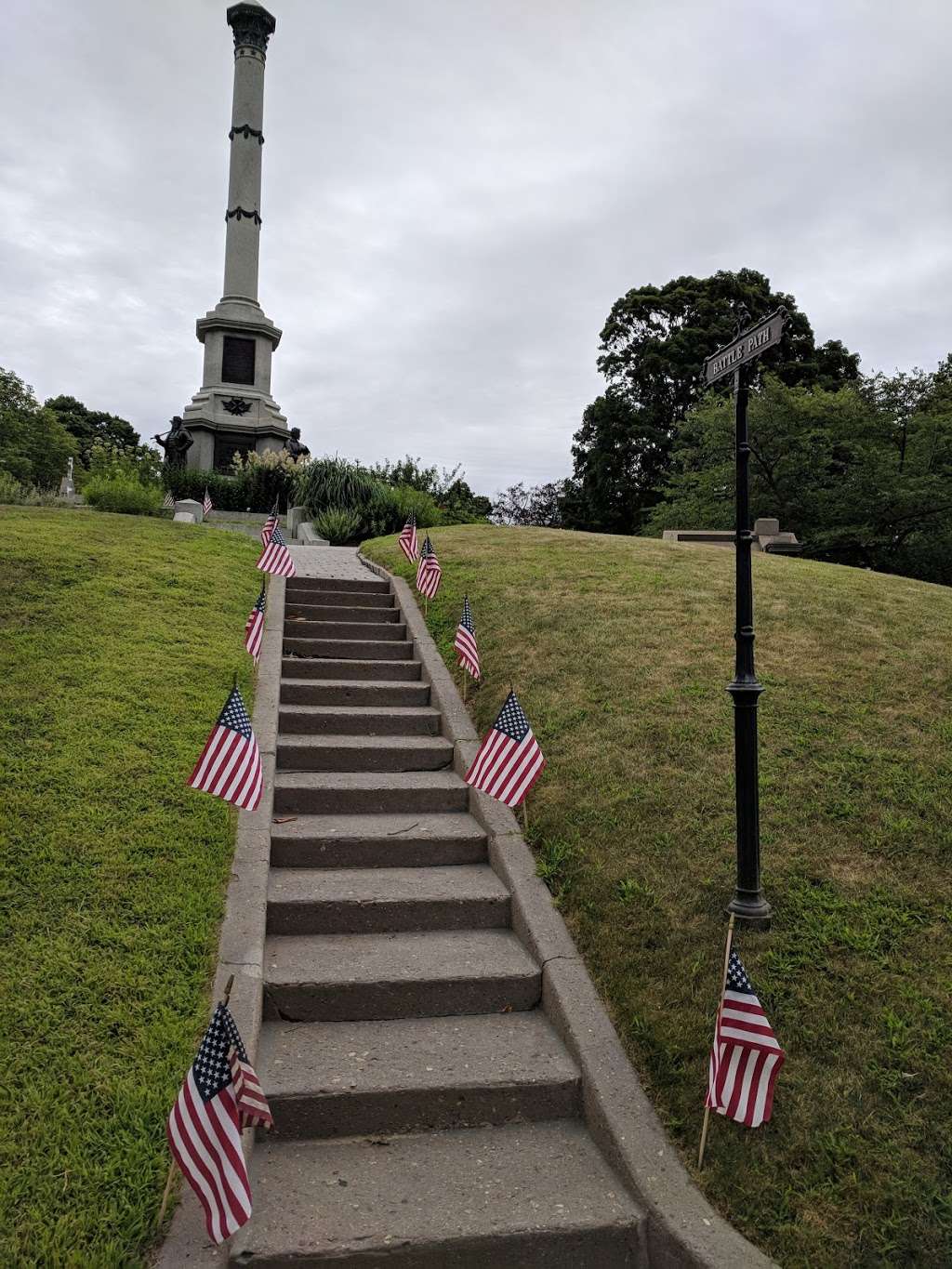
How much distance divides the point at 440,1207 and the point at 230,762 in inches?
89.8

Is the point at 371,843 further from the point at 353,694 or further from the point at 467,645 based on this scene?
the point at 353,694

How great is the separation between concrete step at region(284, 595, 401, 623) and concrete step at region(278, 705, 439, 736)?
233cm

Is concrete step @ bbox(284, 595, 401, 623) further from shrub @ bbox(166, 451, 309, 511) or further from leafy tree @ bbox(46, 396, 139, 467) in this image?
leafy tree @ bbox(46, 396, 139, 467)

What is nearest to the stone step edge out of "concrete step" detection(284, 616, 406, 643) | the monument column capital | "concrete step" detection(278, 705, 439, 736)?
"concrete step" detection(278, 705, 439, 736)

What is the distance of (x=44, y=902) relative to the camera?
A: 14.0ft

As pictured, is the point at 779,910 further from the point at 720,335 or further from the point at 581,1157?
the point at 720,335

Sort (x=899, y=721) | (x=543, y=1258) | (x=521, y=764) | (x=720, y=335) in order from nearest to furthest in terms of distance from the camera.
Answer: (x=543, y=1258), (x=521, y=764), (x=899, y=721), (x=720, y=335)

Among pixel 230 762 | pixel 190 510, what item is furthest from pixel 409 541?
pixel 190 510

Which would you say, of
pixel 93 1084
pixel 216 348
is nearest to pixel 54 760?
pixel 93 1084

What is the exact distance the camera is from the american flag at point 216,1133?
9.21 ft

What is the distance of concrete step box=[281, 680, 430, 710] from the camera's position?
7660 mm

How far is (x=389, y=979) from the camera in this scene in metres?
4.37

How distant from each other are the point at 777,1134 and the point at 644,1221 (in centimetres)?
62

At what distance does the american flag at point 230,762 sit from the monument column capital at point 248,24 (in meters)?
29.4
